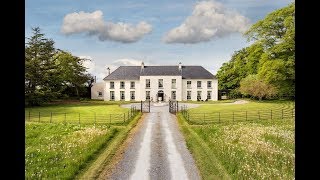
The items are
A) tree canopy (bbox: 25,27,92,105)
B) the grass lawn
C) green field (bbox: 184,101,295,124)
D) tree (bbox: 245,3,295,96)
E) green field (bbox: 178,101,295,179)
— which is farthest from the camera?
tree canopy (bbox: 25,27,92,105)

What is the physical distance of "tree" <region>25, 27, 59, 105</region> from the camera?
6094 cm

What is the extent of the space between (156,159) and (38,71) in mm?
50175

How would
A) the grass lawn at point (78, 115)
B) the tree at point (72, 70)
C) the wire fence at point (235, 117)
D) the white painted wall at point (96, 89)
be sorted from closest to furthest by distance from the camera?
the wire fence at point (235, 117), the grass lawn at point (78, 115), the tree at point (72, 70), the white painted wall at point (96, 89)

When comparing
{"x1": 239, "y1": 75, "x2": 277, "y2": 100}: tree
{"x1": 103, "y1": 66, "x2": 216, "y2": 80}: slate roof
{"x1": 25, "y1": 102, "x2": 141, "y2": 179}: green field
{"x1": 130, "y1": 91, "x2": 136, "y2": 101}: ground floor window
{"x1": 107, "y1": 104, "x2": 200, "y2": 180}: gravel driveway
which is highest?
{"x1": 103, "y1": 66, "x2": 216, "y2": 80}: slate roof

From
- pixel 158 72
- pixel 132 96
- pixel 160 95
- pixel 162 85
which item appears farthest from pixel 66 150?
pixel 158 72

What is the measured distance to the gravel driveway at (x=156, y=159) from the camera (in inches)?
584

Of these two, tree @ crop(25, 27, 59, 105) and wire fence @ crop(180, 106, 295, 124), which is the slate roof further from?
wire fence @ crop(180, 106, 295, 124)

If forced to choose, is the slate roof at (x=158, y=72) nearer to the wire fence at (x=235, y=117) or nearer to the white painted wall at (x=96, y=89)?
the white painted wall at (x=96, y=89)

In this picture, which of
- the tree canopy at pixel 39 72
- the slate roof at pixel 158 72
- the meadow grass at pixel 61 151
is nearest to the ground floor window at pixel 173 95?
the slate roof at pixel 158 72

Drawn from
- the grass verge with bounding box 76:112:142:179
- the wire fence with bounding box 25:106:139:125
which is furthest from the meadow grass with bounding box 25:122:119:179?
the wire fence with bounding box 25:106:139:125

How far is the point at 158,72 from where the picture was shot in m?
83.1

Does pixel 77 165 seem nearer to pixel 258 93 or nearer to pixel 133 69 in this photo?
pixel 258 93

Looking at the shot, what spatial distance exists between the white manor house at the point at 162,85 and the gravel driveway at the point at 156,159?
5499 centimetres
